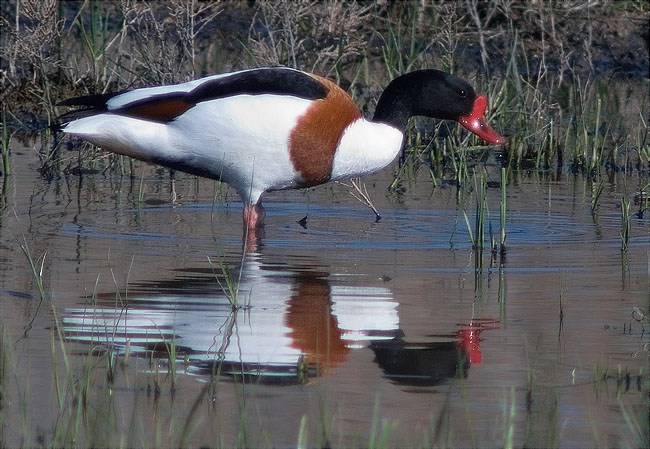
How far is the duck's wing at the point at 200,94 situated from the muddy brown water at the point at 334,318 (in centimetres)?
55

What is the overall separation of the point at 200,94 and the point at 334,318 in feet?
6.94

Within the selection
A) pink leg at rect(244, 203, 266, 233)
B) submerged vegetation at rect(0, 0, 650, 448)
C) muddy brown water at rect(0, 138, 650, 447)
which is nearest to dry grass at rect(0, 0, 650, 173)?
submerged vegetation at rect(0, 0, 650, 448)

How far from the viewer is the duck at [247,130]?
6.54m

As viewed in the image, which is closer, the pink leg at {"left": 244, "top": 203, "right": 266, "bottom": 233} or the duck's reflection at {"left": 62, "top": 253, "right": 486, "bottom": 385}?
the duck's reflection at {"left": 62, "top": 253, "right": 486, "bottom": 385}

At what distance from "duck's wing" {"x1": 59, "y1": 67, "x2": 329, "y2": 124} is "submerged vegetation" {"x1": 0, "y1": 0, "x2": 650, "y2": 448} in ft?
2.66

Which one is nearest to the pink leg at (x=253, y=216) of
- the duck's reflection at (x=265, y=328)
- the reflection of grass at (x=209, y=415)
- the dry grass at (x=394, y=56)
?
the duck's reflection at (x=265, y=328)

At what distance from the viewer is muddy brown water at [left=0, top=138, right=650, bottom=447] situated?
368 cm

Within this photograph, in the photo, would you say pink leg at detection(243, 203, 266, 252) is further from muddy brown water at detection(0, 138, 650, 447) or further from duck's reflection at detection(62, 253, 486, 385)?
duck's reflection at detection(62, 253, 486, 385)

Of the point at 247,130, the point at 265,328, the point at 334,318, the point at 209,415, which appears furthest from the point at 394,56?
the point at 209,415

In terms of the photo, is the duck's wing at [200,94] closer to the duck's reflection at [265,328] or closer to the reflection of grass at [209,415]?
the duck's reflection at [265,328]

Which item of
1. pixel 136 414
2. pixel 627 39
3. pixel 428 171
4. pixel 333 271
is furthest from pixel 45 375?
pixel 627 39

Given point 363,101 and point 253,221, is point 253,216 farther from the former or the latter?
point 363,101

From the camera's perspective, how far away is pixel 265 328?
4.61 metres

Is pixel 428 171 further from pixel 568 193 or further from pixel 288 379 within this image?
pixel 288 379
